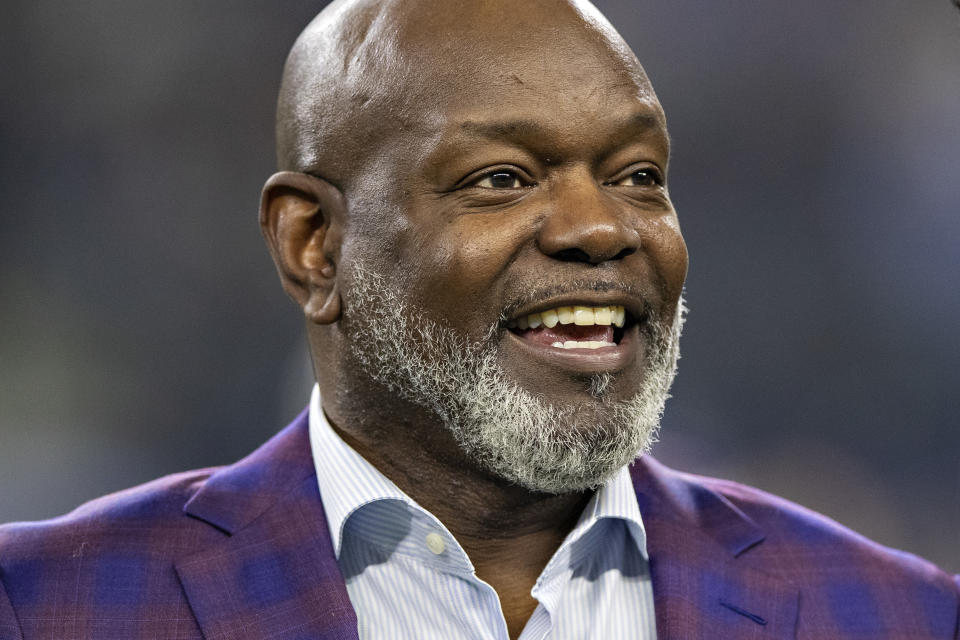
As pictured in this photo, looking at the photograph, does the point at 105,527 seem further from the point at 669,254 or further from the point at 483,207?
the point at 669,254

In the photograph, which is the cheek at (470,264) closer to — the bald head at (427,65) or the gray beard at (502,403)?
the gray beard at (502,403)

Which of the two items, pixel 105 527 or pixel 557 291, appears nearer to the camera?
pixel 557 291

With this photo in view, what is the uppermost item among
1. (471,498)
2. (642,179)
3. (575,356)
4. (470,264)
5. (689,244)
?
(642,179)

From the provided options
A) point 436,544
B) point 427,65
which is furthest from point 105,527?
point 427,65

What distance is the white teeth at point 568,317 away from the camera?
175 centimetres

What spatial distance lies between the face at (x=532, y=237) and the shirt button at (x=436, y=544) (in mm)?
134

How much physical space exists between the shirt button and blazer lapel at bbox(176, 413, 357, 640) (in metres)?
0.14

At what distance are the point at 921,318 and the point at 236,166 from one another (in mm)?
2159

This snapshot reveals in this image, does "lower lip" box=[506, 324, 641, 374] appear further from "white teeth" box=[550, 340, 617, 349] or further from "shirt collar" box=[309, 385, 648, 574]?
"shirt collar" box=[309, 385, 648, 574]

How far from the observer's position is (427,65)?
1788 millimetres

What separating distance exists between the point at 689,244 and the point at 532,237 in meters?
2.24

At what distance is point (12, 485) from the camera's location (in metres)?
3.22

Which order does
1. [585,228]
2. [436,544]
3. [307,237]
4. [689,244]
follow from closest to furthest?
1. [585,228]
2. [436,544]
3. [307,237]
4. [689,244]

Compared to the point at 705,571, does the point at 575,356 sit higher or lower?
higher
